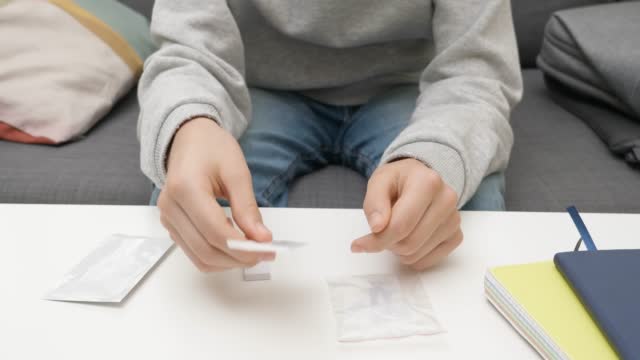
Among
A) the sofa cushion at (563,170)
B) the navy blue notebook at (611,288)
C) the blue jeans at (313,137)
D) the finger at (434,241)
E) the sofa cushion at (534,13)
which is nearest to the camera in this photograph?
the navy blue notebook at (611,288)

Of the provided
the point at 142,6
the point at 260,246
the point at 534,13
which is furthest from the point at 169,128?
the point at 534,13

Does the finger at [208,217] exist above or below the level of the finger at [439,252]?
above

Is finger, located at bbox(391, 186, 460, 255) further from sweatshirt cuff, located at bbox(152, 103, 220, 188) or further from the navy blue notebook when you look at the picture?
sweatshirt cuff, located at bbox(152, 103, 220, 188)

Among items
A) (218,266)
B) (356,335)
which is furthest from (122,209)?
(356,335)

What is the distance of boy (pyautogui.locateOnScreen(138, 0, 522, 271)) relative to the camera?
18.0 inches

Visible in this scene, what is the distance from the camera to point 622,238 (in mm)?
527

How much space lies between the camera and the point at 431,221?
47 cm

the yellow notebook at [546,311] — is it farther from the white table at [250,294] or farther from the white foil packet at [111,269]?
the white foil packet at [111,269]

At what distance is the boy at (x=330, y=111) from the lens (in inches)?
18.0

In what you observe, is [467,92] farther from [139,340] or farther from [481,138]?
[139,340]

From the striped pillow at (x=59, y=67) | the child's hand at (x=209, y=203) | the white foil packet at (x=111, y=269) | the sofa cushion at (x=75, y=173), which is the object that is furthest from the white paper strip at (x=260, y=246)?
the striped pillow at (x=59, y=67)

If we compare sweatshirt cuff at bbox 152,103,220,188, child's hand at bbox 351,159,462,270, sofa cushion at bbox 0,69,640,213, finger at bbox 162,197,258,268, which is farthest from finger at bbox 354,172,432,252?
sofa cushion at bbox 0,69,640,213

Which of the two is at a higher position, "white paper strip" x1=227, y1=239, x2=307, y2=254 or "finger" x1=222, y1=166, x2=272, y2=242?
"white paper strip" x1=227, y1=239, x2=307, y2=254

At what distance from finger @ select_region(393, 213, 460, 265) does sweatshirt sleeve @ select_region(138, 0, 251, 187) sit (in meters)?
0.24
